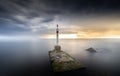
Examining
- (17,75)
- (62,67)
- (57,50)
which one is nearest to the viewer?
(17,75)

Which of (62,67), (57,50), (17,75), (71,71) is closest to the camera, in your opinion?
(17,75)

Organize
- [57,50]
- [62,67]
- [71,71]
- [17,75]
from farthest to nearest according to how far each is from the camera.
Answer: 1. [57,50]
2. [62,67]
3. [71,71]
4. [17,75]

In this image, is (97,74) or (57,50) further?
(57,50)

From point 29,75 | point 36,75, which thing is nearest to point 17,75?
point 29,75

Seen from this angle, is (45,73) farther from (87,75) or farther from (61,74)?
(87,75)

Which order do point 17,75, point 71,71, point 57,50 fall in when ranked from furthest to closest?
point 57,50 → point 71,71 → point 17,75

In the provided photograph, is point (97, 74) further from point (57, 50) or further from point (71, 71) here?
point (57, 50)

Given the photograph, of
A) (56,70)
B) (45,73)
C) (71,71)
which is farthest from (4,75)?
(71,71)

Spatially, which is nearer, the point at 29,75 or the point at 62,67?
the point at 29,75
